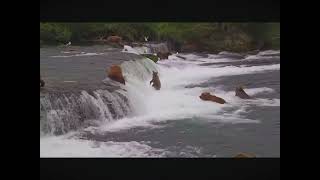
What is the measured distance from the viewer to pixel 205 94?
5.72 m

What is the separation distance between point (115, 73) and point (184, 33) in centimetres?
90

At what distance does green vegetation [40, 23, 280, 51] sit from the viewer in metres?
5.69

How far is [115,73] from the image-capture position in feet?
18.8

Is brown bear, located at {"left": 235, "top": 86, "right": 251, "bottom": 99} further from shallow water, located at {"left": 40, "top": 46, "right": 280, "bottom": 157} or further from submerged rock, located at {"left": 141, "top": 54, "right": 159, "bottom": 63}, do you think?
submerged rock, located at {"left": 141, "top": 54, "right": 159, "bottom": 63}

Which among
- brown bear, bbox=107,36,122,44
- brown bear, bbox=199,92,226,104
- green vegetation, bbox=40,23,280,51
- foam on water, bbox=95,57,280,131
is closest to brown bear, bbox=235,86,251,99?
foam on water, bbox=95,57,280,131

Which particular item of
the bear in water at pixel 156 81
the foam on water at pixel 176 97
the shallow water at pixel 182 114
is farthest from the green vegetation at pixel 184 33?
the bear in water at pixel 156 81

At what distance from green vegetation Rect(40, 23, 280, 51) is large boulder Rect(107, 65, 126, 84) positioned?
34cm

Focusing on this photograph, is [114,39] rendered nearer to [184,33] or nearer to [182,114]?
[184,33]

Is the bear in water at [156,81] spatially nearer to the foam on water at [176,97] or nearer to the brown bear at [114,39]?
the foam on water at [176,97]
